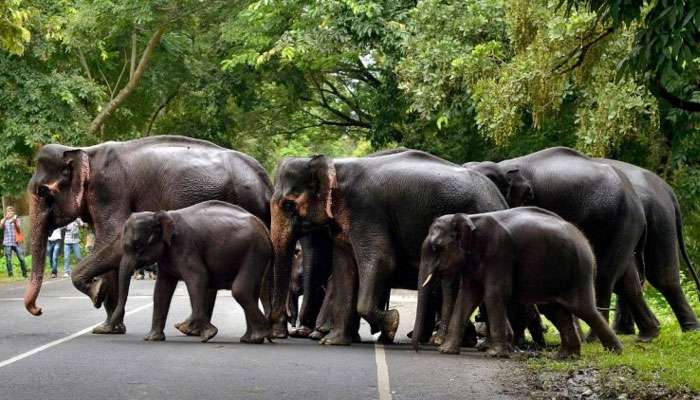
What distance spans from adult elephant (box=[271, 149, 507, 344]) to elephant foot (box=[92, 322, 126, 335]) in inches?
67.9

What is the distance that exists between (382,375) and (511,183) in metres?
5.30

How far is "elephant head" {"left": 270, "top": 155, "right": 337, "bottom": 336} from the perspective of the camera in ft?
53.7

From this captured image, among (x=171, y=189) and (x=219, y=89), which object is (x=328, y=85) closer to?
(x=219, y=89)

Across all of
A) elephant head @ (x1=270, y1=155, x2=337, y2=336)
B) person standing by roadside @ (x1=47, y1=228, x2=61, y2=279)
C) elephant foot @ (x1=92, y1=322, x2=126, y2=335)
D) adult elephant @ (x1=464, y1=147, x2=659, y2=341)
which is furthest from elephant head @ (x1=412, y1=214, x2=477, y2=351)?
person standing by roadside @ (x1=47, y1=228, x2=61, y2=279)

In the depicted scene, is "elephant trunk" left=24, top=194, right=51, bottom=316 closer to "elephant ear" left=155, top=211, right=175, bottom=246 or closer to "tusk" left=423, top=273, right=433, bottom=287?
"elephant ear" left=155, top=211, right=175, bottom=246

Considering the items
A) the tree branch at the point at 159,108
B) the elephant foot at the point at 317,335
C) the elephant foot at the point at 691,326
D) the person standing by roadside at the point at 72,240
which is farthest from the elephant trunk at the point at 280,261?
the tree branch at the point at 159,108

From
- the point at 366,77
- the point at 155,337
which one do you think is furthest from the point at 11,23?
the point at 366,77

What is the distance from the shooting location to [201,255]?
15.6 meters

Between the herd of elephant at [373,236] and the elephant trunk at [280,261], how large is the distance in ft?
0.06

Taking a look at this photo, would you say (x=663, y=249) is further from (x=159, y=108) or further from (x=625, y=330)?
(x=159, y=108)

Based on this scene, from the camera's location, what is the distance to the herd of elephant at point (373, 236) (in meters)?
14.5

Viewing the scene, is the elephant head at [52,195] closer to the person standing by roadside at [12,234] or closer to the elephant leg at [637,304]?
the elephant leg at [637,304]

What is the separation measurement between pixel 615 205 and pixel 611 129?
531cm

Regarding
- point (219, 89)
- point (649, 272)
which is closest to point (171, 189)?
point (649, 272)
